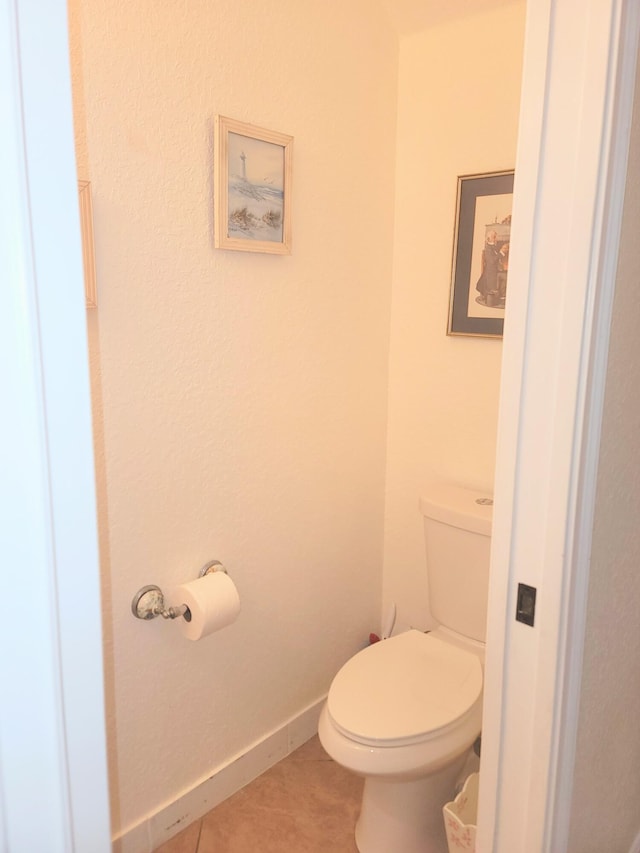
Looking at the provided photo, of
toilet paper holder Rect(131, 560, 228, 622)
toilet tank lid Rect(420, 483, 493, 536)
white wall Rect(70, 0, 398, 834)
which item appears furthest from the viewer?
toilet tank lid Rect(420, 483, 493, 536)

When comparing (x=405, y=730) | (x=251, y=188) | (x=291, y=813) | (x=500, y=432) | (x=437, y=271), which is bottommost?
(x=291, y=813)

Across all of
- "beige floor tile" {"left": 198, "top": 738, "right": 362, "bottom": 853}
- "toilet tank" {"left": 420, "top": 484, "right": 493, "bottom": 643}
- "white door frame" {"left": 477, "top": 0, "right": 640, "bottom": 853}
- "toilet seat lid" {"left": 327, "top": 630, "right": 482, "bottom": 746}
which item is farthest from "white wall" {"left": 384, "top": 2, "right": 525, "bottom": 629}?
"white door frame" {"left": 477, "top": 0, "right": 640, "bottom": 853}

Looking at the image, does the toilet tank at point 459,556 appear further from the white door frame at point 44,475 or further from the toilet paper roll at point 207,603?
the white door frame at point 44,475

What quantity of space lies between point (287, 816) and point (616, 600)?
4.01 ft

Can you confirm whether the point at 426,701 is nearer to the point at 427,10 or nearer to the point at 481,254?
the point at 481,254

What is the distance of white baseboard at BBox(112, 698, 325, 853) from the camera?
169 centimetres

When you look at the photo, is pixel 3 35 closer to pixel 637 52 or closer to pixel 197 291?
pixel 637 52

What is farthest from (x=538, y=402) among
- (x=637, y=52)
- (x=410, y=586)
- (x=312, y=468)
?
(x=410, y=586)

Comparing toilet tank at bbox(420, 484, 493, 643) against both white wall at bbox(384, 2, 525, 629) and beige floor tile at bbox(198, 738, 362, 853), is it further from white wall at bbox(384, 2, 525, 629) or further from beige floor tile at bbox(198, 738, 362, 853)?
beige floor tile at bbox(198, 738, 362, 853)

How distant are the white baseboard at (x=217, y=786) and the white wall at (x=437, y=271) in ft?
1.72

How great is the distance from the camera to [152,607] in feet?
5.23

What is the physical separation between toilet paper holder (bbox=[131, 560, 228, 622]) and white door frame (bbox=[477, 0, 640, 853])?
838 millimetres

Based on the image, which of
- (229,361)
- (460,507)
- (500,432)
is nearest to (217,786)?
(460,507)

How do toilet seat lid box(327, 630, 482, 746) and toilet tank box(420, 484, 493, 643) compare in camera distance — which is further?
toilet tank box(420, 484, 493, 643)
